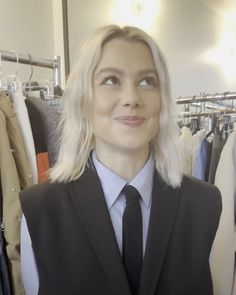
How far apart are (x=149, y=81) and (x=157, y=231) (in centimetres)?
31

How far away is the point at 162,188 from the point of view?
80cm

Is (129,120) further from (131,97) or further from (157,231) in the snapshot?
(157,231)

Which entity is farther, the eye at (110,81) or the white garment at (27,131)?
the white garment at (27,131)

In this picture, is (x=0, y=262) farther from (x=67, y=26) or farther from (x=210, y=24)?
(x=210, y=24)

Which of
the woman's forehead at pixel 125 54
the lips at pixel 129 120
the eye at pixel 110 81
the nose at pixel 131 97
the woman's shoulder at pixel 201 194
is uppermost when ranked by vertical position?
the woman's forehead at pixel 125 54

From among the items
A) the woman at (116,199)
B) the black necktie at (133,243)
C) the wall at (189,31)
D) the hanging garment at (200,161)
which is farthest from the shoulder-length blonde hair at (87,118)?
the wall at (189,31)

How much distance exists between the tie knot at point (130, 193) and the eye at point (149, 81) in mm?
216

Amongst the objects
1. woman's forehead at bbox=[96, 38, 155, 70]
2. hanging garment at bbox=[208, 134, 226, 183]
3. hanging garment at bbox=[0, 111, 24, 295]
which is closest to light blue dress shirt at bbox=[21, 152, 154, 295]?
hanging garment at bbox=[0, 111, 24, 295]

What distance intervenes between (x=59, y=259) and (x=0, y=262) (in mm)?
236

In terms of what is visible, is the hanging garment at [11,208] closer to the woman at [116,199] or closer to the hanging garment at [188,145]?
the woman at [116,199]

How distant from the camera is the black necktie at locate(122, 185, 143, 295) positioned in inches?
28.3

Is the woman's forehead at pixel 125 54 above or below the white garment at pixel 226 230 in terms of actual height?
above

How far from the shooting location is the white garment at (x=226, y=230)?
3.20 ft

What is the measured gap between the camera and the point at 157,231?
74 centimetres
